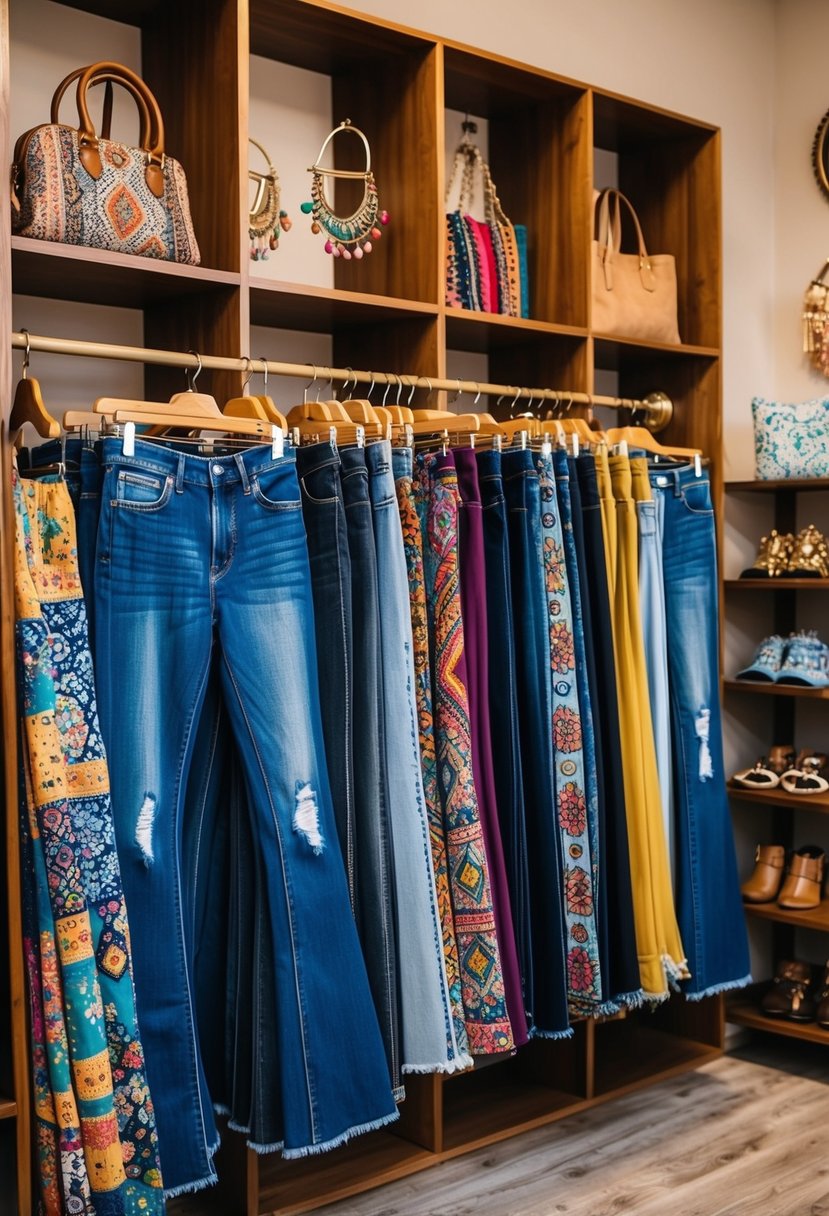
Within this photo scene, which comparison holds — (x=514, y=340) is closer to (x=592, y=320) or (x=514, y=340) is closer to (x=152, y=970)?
(x=592, y=320)

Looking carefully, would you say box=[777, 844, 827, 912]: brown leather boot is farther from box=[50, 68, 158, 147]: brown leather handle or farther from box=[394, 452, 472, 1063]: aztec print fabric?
box=[50, 68, 158, 147]: brown leather handle

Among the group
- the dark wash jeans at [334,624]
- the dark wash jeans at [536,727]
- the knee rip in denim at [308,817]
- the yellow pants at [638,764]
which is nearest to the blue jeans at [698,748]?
the yellow pants at [638,764]

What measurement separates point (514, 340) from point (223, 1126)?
6.22 feet

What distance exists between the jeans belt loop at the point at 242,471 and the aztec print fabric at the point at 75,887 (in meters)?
0.31

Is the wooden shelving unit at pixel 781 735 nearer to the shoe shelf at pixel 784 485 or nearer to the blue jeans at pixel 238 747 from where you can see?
the shoe shelf at pixel 784 485

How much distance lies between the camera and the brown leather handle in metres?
2.25

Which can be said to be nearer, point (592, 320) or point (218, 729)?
point (218, 729)

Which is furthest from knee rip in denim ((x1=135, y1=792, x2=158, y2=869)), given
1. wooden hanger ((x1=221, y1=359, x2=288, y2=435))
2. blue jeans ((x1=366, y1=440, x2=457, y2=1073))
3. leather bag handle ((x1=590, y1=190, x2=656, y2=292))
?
leather bag handle ((x1=590, y1=190, x2=656, y2=292))

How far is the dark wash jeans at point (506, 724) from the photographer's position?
8.37ft

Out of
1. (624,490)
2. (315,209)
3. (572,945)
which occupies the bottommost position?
(572,945)

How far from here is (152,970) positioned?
81.3 inches

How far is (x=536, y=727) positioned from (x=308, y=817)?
613 mm

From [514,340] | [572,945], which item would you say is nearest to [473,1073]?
[572,945]

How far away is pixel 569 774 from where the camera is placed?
2.63 meters
